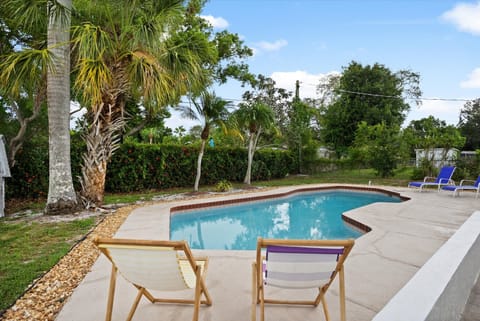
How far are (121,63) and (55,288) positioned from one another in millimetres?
5376

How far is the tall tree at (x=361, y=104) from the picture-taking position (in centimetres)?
2012

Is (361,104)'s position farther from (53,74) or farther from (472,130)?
(53,74)

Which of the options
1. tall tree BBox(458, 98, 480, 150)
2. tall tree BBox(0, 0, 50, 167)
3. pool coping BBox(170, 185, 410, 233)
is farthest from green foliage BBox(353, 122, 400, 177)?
tall tree BBox(458, 98, 480, 150)

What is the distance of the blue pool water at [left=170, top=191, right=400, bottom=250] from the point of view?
565 centimetres

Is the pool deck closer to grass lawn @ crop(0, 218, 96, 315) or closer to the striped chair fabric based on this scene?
the striped chair fabric

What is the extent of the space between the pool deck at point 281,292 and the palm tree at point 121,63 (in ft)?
7.67

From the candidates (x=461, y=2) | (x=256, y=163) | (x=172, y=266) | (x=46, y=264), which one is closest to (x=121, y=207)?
(x=46, y=264)

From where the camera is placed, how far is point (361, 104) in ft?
66.6

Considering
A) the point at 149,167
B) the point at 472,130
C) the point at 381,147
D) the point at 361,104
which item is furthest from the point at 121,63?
the point at 472,130

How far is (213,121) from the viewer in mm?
9781

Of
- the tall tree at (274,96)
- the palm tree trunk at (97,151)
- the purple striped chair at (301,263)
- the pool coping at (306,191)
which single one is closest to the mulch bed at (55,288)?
the purple striped chair at (301,263)

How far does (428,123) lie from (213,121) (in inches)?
668

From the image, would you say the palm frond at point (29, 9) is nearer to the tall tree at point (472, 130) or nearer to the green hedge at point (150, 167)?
the green hedge at point (150, 167)

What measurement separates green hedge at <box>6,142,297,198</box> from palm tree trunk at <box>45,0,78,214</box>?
2726mm
